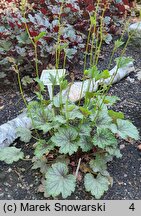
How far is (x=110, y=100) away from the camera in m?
2.44

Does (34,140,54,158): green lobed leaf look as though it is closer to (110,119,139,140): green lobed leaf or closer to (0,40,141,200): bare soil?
(0,40,141,200): bare soil

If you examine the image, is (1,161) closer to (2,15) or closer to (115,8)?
(2,15)

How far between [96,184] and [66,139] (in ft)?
1.09

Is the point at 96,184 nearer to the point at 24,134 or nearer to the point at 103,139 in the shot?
the point at 103,139

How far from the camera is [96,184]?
2.13m

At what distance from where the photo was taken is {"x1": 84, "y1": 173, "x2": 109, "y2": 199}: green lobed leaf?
2088 millimetres

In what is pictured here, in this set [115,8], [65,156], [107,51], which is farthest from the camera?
[115,8]

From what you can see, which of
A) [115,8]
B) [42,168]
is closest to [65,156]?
[42,168]

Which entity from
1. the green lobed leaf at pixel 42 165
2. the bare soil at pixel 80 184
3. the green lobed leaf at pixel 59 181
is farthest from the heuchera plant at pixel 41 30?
the green lobed leaf at pixel 59 181

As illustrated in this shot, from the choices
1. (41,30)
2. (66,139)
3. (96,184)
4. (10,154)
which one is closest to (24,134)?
(10,154)

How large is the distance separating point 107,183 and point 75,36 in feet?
5.23

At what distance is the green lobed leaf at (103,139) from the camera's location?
2168 millimetres

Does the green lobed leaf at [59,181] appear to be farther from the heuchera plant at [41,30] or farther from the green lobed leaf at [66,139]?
the heuchera plant at [41,30]

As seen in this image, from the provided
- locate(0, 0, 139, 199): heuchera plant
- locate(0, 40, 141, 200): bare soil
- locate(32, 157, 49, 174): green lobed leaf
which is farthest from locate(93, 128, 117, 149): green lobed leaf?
locate(32, 157, 49, 174): green lobed leaf
